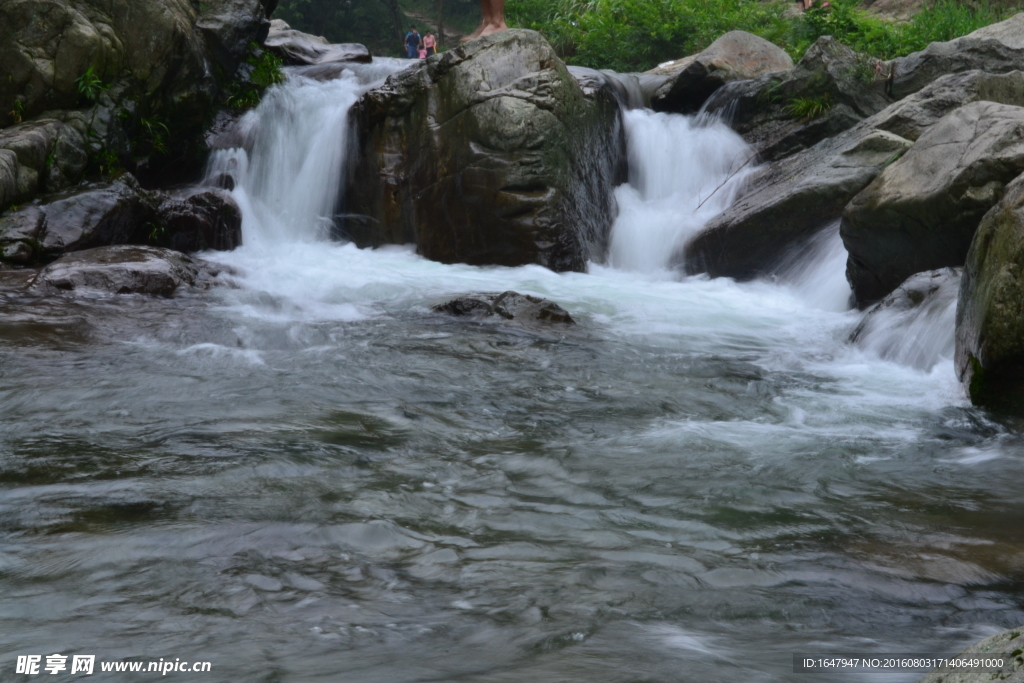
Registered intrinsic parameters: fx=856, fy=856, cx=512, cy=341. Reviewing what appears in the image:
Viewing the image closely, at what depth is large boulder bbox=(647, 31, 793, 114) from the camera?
12.7 meters

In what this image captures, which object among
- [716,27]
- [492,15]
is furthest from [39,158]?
[716,27]

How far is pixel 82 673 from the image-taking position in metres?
2.16

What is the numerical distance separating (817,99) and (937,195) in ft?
15.6

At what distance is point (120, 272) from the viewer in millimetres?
7691

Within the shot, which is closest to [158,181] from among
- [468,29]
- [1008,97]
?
[1008,97]

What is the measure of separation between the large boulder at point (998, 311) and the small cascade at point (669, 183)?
5.45 meters

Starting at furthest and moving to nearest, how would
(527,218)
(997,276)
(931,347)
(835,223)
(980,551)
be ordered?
(527,218)
(835,223)
(931,347)
(997,276)
(980,551)

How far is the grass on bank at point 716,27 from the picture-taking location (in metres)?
15.3

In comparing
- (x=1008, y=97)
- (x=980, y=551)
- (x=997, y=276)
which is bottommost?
(x=980, y=551)

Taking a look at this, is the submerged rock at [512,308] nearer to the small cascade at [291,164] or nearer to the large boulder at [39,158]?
the small cascade at [291,164]

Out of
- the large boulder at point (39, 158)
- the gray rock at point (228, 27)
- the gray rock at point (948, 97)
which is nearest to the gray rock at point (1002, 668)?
the gray rock at point (948, 97)

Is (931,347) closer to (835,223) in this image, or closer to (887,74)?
(835,223)

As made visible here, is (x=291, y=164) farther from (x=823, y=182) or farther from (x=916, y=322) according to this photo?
(x=916, y=322)

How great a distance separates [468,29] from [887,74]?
24.8m
